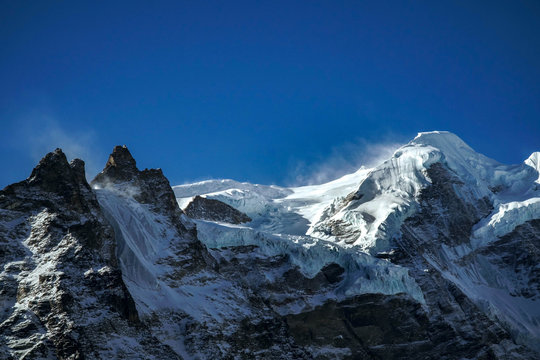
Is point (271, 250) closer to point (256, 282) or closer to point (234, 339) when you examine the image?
point (256, 282)

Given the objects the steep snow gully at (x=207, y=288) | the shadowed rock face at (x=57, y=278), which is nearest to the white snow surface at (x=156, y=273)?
the steep snow gully at (x=207, y=288)

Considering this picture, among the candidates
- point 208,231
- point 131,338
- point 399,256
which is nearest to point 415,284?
point 399,256

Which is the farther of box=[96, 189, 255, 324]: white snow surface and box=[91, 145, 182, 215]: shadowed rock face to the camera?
box=[91, 145, 182, 215]: shadowed rock face

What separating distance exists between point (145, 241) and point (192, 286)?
11.1 meters

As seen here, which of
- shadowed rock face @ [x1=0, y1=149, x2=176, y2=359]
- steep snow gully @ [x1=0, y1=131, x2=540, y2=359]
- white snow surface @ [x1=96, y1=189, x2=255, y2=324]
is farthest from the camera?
white snow surface @ [x1=96, y1=189, x2=255, y2=324]

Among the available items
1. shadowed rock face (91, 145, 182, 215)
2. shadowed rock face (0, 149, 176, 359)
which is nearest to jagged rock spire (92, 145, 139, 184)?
shadowed rock face (91, 145, 182, 215)

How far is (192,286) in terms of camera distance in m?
132

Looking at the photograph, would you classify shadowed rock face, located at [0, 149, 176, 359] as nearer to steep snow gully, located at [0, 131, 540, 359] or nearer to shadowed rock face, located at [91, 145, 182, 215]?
steep snow gully, located at [0, 131, 540, 359]

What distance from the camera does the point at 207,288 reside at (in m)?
134

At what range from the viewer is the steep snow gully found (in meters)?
92.9

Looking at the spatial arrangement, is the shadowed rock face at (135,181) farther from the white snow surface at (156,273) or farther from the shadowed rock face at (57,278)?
the shadowed rock face at (57,278)

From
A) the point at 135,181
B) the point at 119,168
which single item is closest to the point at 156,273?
the point at 135,181

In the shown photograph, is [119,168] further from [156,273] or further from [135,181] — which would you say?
[156,273]

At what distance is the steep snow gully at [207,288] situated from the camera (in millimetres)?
92938
